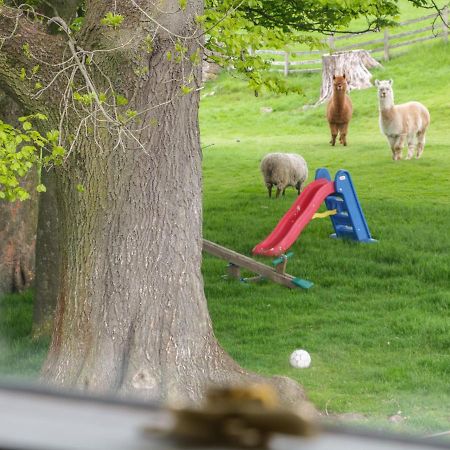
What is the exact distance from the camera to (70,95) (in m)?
7.91

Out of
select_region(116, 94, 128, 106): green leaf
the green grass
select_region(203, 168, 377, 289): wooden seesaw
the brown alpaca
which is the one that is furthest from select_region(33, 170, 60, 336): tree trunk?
the brown alpaca

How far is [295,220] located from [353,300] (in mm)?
2592

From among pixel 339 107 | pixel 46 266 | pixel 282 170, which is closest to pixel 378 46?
pixel 339 107

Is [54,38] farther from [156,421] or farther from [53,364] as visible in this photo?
[156,421]

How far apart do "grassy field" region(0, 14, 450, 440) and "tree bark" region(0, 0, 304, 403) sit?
154 centimetres

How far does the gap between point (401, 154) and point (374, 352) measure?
14394 mm

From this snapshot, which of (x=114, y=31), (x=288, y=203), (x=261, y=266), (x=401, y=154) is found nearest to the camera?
(x=114, y=31)

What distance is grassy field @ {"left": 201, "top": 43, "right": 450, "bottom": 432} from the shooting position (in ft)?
30.3

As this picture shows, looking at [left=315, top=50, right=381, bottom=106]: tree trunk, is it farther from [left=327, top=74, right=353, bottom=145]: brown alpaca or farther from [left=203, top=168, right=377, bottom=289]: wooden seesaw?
[left=203, top=168, right=377, bottom=289]: wooden seesaw

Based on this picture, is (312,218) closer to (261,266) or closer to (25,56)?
(261,266)

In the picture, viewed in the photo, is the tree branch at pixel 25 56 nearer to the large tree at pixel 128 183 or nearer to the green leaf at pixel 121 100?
the large tree at pixel 128 183

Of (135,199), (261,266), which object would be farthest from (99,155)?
(261,266)

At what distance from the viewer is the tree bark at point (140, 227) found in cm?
788

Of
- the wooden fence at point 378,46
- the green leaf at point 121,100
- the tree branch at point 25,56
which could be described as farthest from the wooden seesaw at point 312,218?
the wooden fence at point 378,46
